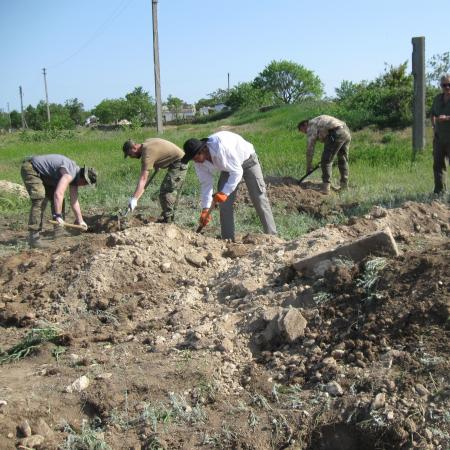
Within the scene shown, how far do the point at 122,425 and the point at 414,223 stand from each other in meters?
3.97

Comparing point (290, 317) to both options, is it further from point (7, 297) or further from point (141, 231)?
point (7, 297)

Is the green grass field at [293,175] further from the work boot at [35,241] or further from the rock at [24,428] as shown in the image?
the rock at [24,428]

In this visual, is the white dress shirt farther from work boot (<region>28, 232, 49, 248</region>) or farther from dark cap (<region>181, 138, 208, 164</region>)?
work boot (<region>28, 232, 49, 248</region>)

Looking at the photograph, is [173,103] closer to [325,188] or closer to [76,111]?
[76,111]

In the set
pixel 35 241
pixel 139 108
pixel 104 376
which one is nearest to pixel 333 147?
pixel 35 241

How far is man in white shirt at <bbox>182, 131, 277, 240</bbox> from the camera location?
5977 mm

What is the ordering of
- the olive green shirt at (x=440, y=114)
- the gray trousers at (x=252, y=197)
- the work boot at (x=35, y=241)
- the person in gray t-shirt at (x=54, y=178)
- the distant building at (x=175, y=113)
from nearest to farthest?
the gray trousers at (x=252, y=197) → the person in gray t-shirt at (x=54, y=178) → the work boot at (x=35, y=241) → the olive green shirt at (x=440, y=114) → the distant building at (x=175, y=113)

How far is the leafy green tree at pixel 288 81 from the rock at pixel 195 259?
189ft

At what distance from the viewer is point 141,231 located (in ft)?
20.5

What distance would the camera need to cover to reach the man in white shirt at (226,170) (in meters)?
5.98

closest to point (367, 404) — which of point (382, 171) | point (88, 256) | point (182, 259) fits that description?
point (182, 259)

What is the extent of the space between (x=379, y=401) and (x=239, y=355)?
1.10 meters

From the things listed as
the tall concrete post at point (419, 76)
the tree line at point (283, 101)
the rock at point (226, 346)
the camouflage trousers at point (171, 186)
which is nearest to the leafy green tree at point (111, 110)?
the tree line at point (283, 101)

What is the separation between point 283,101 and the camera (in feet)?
191
